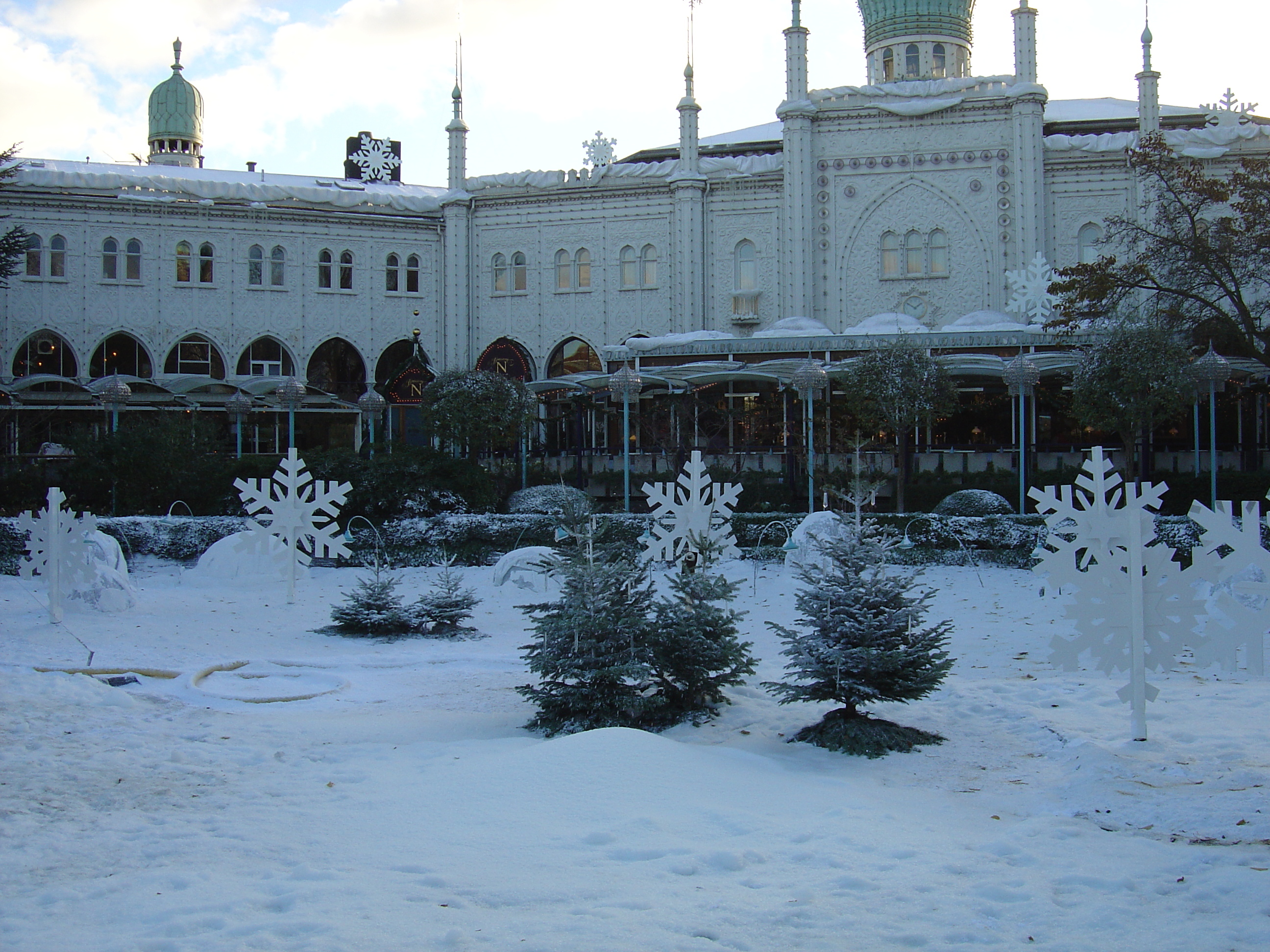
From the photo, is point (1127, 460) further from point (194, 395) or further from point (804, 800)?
point (194, 395)

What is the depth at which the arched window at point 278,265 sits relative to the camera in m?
31.7

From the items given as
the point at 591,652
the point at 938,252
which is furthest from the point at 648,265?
the point at 591,652

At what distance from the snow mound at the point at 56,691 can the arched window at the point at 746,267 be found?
80.4 ft

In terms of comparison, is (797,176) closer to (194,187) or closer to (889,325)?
(889,325)

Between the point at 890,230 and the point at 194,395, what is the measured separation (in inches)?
716

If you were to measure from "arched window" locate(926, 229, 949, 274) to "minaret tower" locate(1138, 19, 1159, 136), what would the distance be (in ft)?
19.0

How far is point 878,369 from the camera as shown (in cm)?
1930

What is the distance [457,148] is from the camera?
109ft

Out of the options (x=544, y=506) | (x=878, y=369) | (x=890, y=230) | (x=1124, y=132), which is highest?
(x=1124, y=132)

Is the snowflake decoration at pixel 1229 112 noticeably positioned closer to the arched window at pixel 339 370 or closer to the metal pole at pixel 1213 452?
the metal pole at pixel 1213 452

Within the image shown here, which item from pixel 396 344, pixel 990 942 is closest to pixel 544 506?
pixel 990 942

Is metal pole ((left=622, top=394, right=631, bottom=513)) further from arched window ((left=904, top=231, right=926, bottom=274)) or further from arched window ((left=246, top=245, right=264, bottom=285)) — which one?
arched window ((left=246, top=245, right=264, bottom=285))

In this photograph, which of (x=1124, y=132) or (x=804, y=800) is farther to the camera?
(x=1124, y=132)

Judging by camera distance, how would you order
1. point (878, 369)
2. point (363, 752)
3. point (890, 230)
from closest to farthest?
point (363, 752) < point (878, 369) < point (890, 230)
